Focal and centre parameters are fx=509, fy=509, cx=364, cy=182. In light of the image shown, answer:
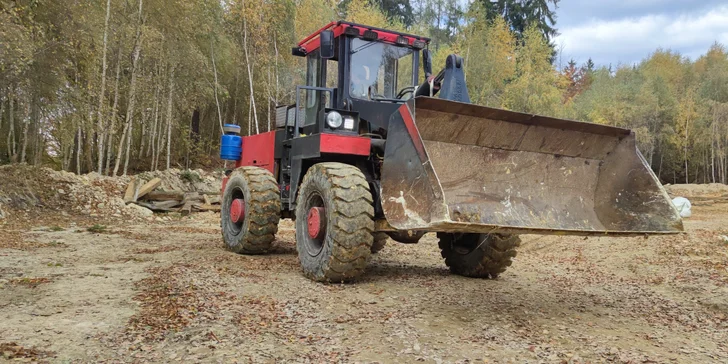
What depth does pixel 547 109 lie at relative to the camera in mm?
28328

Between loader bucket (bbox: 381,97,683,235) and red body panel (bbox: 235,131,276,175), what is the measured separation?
2624 millimetres

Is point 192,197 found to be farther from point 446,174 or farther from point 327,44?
point 446,174

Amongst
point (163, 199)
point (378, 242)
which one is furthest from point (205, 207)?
point (378, 242)

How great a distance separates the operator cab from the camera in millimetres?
5172

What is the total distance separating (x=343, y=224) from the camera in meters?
4.16

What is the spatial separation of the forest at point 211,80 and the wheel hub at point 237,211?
6.14ft

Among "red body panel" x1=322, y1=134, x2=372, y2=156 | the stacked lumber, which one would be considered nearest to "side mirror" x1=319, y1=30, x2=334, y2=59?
"red body panel" x1=322, y1=134, x2=372, y2=156

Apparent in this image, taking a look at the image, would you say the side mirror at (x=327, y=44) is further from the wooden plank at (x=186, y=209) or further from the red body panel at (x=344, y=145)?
the wooden plank at (x=186, y=209)

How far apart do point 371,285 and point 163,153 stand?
1933cm

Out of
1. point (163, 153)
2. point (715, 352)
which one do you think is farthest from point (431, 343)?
point (163, 153)

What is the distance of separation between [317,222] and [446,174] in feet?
4.26

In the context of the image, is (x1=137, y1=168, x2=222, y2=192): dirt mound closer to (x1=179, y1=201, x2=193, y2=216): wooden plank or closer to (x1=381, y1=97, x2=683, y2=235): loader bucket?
(x1=179, y1=201, x2=193, y2=216): wooden plank

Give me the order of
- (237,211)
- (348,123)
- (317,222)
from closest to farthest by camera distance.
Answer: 1. (317,222)
2. (348,123)
3. (237,211)

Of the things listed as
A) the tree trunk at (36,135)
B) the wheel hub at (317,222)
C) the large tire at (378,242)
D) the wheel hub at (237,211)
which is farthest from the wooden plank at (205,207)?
the wheel hub at (317,222)
